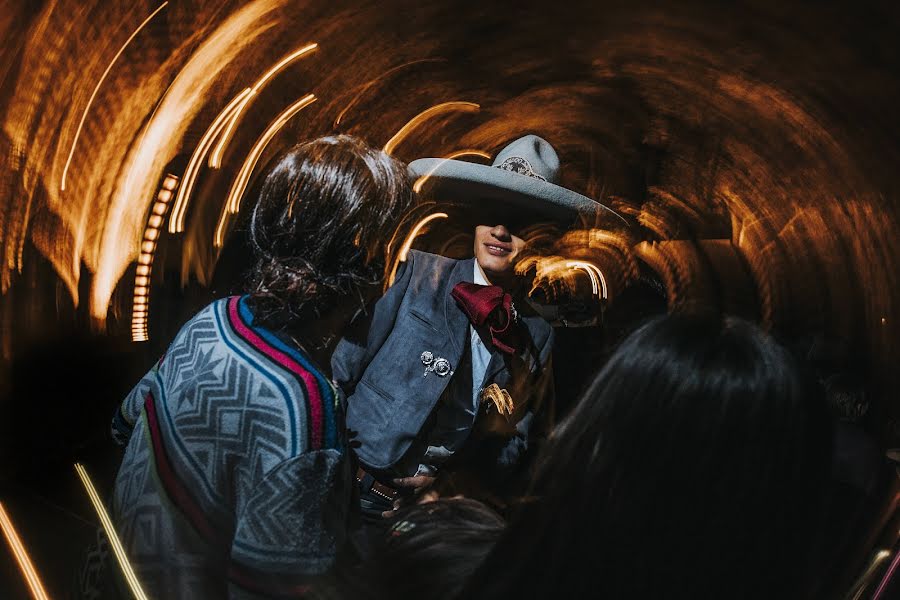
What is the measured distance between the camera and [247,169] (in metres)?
1.48

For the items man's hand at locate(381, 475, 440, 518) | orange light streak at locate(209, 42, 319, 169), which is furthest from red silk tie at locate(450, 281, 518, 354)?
orange light streak at locate(209, 42, 319, 169)

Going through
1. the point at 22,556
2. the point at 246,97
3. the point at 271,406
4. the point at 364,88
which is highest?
the point at 364,88

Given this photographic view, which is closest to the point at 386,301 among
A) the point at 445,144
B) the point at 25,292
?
the point at 445,144

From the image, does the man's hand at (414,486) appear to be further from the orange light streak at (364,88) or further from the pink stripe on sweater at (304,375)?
the orange light streak at (364,88)

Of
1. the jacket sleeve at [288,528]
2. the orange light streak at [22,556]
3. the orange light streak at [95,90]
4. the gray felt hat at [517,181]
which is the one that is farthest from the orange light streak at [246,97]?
the orange light streak at [22,556]

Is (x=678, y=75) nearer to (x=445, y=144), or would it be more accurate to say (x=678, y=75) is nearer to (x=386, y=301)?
(x=445, y=144)

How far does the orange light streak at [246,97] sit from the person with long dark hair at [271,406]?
33 centimetres

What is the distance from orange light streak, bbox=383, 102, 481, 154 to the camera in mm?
1430

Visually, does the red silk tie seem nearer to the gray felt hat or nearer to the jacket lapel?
the jacket lapel

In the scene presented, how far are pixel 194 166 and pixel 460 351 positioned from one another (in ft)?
2.80

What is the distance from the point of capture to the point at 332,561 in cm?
122

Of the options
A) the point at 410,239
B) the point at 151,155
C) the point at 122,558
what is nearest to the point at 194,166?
the point at 151,155

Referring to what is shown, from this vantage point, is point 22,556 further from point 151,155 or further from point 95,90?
point 95,90

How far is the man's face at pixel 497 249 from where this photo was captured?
136 cm
